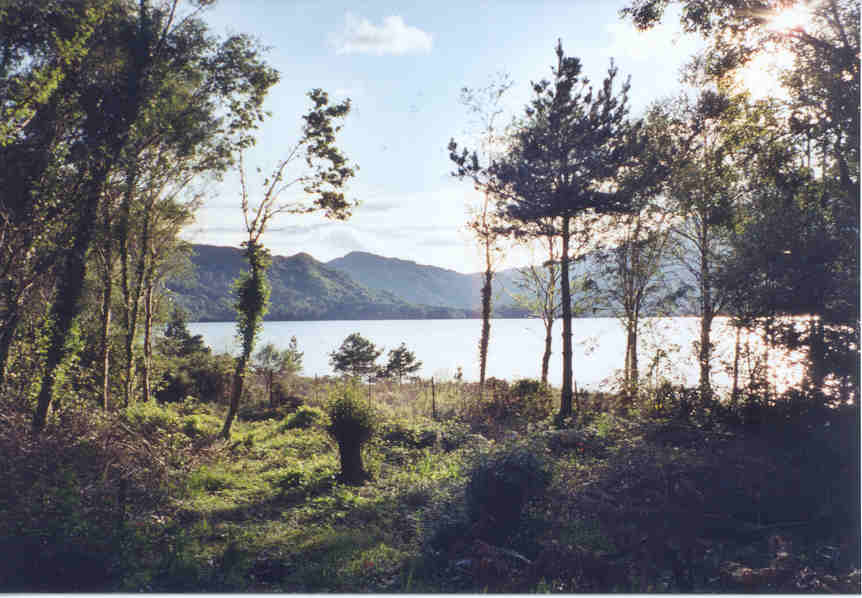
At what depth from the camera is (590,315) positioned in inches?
732

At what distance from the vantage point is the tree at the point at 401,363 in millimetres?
29922

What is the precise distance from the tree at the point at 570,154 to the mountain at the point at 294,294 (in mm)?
8335

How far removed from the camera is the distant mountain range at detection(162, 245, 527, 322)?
19.6 metres

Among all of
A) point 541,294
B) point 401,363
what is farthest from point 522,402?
point 401,363

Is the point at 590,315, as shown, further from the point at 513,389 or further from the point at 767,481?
the point at 767,481

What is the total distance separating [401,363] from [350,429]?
22022mm

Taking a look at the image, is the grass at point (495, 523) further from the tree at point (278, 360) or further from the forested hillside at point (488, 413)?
the tree at point (278, 360)

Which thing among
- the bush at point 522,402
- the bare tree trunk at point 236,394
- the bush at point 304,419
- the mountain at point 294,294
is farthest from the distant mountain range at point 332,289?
the bush at point 522,402

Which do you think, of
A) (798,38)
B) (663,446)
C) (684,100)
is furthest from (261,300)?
(684,100)

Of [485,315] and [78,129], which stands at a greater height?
[78,129]

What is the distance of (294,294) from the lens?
38.0 m

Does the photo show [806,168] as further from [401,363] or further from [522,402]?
[401,363]

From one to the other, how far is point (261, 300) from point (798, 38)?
1351cm

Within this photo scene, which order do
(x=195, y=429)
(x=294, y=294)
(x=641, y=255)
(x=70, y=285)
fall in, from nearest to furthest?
(x=70, y=285)
(x=195, y=429)
(x=641, y=255)
(x=294, y=294)
